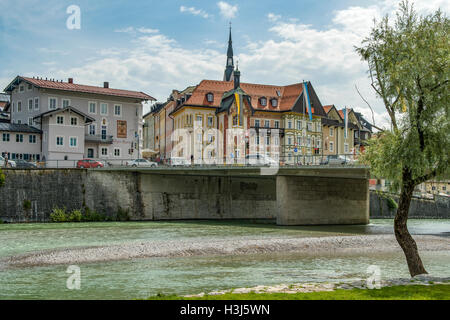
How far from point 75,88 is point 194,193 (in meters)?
27.7

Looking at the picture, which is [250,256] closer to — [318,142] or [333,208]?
[333,208]

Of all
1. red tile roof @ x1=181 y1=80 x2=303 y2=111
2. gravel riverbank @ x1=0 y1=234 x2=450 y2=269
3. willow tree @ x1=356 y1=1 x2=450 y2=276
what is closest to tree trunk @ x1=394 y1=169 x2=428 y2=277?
willow tree @ x1=356 y1=1 x2=450 y2=276

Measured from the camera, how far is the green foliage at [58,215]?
5383 centimetres

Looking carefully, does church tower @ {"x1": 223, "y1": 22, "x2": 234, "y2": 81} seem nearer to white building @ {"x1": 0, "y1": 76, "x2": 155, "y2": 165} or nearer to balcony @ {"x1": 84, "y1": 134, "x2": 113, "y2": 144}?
white building @ {"x1": 0, "y1": 76, "x2": 155, "y2": 165}

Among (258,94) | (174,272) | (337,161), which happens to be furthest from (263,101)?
(174,272)

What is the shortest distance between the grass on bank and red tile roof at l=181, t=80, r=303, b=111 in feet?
255

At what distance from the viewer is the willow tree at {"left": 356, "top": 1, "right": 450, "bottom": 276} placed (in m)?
17.6

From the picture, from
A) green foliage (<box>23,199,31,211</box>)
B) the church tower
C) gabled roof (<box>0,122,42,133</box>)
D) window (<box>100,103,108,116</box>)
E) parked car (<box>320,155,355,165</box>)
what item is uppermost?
the church tower

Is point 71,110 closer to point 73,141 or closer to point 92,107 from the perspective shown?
point 73,141

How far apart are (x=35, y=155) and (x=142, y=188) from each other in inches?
841

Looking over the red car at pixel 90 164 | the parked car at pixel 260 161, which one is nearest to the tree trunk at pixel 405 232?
the parked car at pixel 260 161

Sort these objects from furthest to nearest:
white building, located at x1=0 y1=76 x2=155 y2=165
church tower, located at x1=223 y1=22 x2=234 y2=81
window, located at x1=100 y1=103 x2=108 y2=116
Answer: church tower, located at x1=223 y1=22 x2=234 y2=81
window, located at x1=100 y1=103 x2=108 y2=116
white building, located at x1=0 y1=76 x2=155 y2=165

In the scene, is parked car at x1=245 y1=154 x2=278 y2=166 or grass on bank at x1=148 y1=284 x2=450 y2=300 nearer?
grass on bank at x1=148 y1=284 x2=450 y2=300

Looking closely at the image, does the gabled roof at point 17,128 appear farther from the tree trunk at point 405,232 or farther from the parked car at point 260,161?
the tree trunk at point 405,232
